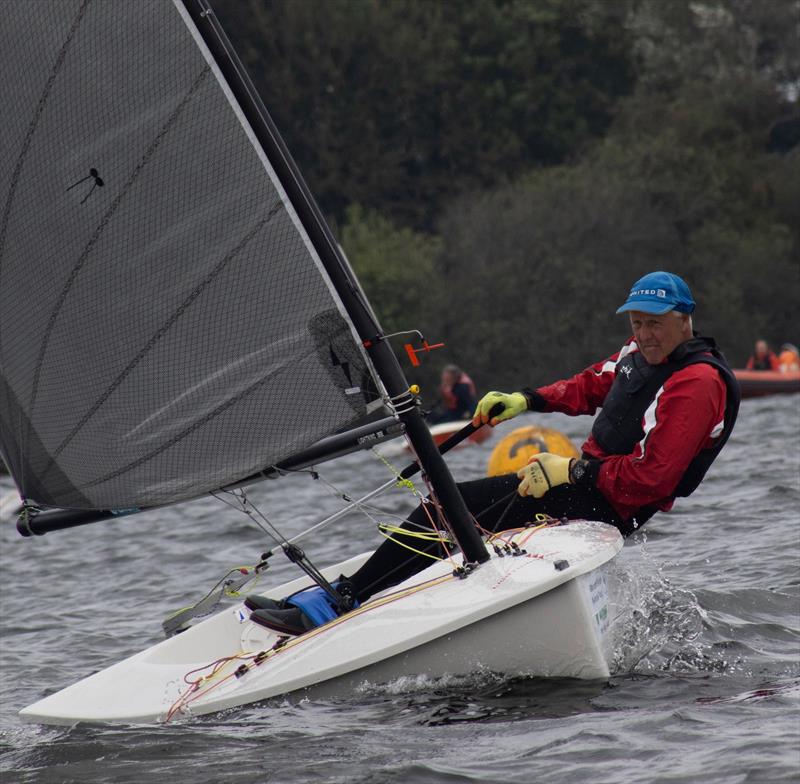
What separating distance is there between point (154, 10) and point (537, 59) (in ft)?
108

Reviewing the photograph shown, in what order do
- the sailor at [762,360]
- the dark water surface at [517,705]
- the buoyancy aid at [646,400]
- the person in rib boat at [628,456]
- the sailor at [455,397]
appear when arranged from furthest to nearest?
1. the sailor at [762,360]
2. the sailor at [455,397]
3. the buoyancy aid at [646,400]
4. the person in rib boat at [628,456]
5. the dark water surface at [517,705]

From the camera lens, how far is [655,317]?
481 centimetres

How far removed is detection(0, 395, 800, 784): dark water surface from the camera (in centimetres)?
387

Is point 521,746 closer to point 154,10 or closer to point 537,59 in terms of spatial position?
point 154,10

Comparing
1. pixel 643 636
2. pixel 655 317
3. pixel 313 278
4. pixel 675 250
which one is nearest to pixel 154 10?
pixel 313 278

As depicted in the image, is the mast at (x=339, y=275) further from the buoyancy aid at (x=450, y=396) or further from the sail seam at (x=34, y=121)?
the buoyancy aid at (x=450, y=396)

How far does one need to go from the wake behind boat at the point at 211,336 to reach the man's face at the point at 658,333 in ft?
1.99

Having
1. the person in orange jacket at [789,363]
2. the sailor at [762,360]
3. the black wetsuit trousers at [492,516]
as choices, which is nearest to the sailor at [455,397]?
the person in orange jacket at [789,363]

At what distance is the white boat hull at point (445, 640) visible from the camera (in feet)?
14.6

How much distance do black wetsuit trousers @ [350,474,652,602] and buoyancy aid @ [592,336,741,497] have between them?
0.67 feet

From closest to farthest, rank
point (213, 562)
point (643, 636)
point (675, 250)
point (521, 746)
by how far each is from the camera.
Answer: point (521, 746)
point (643, 636)
point (213, 562)
point (675, 250)

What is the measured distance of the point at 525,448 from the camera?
9.14m

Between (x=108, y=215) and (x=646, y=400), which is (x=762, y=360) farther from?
(x=108, y=215)

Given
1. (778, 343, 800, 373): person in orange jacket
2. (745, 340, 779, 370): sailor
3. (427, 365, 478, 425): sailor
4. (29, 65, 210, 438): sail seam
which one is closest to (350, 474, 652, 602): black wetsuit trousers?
(29, 65, 210, 438): sail seam
